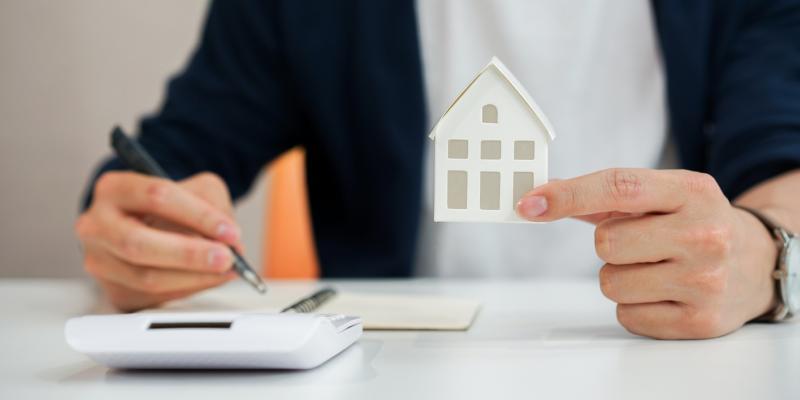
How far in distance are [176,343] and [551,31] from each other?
2.82ft

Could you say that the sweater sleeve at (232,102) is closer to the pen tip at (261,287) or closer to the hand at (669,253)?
the pen tip at (261,287)

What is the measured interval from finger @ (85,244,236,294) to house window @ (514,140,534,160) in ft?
1.27

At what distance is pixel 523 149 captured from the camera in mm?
562

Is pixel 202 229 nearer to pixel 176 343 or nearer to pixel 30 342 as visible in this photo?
pixel 30 342

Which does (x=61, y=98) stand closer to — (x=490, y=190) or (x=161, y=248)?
(x=161, y=248)

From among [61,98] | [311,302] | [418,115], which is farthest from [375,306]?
[61,98]

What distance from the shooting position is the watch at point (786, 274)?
67 centimetres

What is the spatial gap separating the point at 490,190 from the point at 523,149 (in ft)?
0.12

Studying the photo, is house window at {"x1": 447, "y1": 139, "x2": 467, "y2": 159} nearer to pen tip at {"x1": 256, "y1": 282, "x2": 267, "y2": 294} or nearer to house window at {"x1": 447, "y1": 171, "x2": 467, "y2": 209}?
house window at {"x1": 447, "y1": 171, "x2": 467, "y2": 209}

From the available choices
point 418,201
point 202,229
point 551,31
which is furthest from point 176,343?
point 551,31

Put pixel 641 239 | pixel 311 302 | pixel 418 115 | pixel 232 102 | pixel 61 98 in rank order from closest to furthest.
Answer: pixel 641 239
pixel 311 302
pixel 418 115
pixel 232 102
pixel 61 98

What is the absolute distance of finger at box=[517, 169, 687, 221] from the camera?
1.81 ft

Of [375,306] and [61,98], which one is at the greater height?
[61,98]

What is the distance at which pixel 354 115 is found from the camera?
1.29 metres
